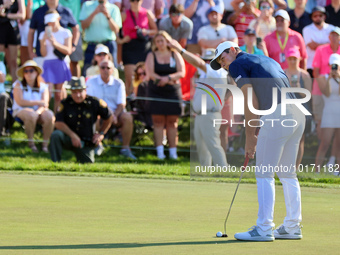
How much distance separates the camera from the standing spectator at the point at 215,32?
13664 millimetres

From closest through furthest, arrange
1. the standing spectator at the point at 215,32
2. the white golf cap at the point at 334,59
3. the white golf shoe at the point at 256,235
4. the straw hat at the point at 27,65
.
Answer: the white golf shoe at the point at 256,235 < the white golf cap at the point at 334,59 < the straw hat at the point at 27,65 < the standing spectator at the point at 215,32

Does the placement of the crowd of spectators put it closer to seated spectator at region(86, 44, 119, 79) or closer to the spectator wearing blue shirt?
seated spectator at region(86, 44, 119, 79)

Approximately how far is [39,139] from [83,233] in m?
7.23

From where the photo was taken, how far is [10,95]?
1320 centimetres

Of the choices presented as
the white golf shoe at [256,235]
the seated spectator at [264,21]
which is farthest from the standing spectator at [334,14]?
the white golf shoe at [256,235]

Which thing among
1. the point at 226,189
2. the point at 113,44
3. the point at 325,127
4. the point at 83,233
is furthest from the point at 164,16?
the point at 83,233

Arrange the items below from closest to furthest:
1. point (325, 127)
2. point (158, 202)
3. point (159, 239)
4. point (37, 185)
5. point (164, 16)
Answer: point (159, 239) < point (158, 202) < point (37, 185) < point (325, 127) < point (164, 16)

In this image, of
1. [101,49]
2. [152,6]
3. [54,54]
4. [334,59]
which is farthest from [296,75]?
[54,54]

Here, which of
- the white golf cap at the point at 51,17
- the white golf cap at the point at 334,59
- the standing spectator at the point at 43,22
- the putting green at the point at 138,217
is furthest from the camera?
the standing spectator at the point at 43,22

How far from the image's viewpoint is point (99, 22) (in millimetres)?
13922

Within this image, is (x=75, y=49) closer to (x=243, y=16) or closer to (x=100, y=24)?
(x=100, y=24)

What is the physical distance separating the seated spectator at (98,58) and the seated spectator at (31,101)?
1083 mm

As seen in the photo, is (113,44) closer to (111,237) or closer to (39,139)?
(39,139)

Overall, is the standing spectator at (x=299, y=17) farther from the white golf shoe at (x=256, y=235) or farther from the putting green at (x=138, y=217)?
the white golf shoe at (x=256, y=235)
